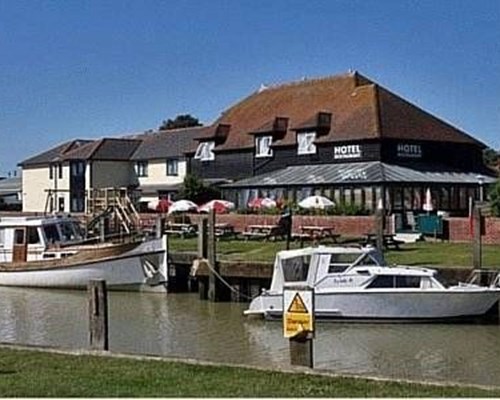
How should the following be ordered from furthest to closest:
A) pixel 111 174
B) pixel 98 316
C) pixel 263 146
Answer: pixel 111 174
pixel 263 146
pixel 98 316

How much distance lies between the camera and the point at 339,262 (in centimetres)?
2723

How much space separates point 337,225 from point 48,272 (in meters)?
13.9

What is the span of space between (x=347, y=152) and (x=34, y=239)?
1034 inches

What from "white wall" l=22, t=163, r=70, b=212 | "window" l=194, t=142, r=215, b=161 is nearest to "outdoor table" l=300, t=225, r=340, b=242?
"window" l=194, t=142, r=215, b=161

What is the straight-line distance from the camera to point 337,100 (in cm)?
6906

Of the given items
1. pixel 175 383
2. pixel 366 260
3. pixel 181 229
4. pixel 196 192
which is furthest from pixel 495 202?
pixel 175 383

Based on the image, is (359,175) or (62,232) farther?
(359,175)

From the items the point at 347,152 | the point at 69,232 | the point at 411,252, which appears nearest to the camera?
the point at 411,252

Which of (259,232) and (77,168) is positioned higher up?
(77,168)

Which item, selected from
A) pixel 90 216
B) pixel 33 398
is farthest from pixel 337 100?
pixel 33 398

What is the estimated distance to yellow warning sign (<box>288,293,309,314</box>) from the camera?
41.9 ft

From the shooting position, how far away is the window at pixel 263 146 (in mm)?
68688

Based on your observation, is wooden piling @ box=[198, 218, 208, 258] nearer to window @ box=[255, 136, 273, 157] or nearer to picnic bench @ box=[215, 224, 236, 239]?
picnic bench @ box=[215, 224, 236, 239]

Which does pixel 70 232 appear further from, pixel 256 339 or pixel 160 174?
pixel 160 174
